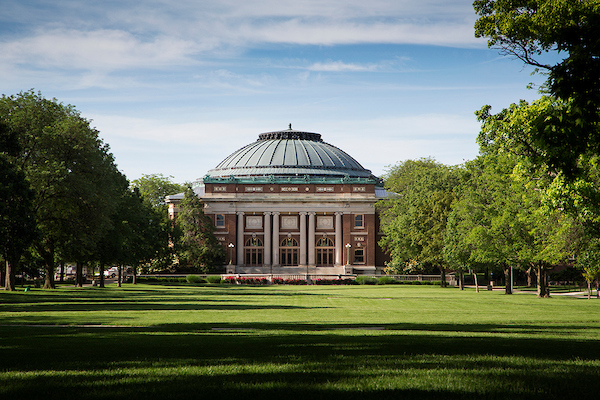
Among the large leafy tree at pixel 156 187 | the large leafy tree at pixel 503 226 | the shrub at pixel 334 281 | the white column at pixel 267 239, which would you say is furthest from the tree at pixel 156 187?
the large leafy tree at pixel 503 226

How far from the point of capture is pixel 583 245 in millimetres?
35344

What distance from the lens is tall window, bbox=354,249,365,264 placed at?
3949 inches

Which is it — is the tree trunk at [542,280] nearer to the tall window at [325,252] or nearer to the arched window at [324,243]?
the tall window at [325,252]

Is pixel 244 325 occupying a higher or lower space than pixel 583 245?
lower

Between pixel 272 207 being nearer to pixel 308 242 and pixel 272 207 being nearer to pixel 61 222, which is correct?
pixel 308 242

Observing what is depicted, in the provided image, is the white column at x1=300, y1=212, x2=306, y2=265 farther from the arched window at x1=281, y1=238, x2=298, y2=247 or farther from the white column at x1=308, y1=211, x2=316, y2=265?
the arched window at x1=281, y1=238, x2=298, y2=247

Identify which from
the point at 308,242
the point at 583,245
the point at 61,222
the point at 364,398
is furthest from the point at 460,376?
the point at 308,242

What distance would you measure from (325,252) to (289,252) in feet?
19.5

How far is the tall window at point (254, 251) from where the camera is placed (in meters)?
102

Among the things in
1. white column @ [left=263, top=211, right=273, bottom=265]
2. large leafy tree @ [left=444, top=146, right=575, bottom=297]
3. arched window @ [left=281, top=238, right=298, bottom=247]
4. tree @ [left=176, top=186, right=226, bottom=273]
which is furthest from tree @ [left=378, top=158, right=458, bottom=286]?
tree @ [left=176, top=186, right=226, bottom=273]

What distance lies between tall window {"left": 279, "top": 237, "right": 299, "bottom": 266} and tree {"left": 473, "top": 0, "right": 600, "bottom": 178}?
84.1 metres

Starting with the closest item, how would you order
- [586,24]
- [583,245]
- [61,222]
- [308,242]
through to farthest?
[586,24]
[583,245]
[61,222]
[308,242]

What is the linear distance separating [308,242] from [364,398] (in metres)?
93.6

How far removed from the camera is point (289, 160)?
4451 inches
